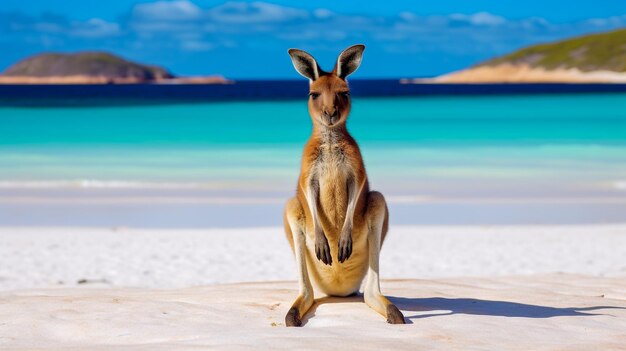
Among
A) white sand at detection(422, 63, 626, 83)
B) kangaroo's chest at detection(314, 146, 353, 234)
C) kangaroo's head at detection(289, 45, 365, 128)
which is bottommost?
kangaroo's chest at detection(314, 146, 353, 234)

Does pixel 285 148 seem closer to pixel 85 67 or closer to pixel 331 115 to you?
pixel 331 115

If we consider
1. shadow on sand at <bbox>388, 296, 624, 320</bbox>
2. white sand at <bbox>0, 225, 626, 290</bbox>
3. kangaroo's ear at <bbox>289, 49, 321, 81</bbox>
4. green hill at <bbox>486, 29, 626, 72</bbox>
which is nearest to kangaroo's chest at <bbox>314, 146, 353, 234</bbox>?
kangaroo's ear at <bbox>289, 49, 321, 81</bbox>

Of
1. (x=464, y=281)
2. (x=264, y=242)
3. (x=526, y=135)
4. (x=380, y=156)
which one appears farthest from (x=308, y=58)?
(x=526, y=135)

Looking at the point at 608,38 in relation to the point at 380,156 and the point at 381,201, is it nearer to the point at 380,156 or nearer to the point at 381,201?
the point at 380,156

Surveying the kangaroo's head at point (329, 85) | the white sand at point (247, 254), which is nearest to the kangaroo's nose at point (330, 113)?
the kangaroo's head at point (329, 85)

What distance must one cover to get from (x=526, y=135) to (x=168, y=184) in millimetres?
13544

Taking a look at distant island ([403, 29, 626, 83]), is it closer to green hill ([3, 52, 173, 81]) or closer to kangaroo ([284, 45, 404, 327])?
green hill ([3, 52, 173, 81])

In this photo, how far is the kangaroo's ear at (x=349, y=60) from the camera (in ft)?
13.3

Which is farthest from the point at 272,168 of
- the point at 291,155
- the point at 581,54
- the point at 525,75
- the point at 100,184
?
the point at 525,75

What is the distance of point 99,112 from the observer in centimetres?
3700

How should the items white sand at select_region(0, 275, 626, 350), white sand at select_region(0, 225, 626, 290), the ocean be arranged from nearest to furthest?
white sand at select_region(0, 275, 626, 350), white sand at select_region(0, 225, 626, 290), the ocean

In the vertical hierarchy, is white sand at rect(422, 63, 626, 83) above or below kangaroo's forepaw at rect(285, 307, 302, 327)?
above

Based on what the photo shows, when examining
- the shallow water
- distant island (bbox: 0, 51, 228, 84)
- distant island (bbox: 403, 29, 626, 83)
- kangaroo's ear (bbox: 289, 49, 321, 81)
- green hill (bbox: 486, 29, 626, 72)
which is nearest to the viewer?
kangaroo's ear (bbox: 289, 49, 321, 81)

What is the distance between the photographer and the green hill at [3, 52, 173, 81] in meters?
132
